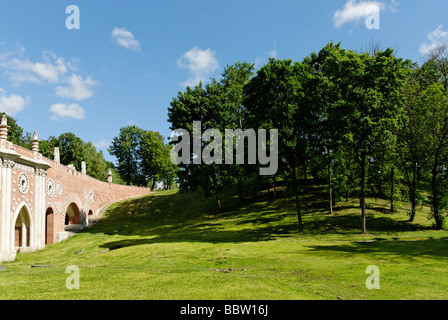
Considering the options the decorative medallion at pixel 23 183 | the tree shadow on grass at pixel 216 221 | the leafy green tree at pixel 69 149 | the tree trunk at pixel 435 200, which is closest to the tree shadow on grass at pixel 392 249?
the tree trunk at pixel 435 200

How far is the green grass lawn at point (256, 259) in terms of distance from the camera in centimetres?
1176

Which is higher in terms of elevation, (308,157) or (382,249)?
(308,157)

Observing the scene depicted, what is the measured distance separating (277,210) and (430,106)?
22.2 meters

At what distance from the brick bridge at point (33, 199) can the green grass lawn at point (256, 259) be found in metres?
1.98

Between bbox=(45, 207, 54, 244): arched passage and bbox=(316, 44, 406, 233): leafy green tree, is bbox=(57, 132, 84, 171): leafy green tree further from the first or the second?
bbox=(316, 44, 406, 233): leafy green tree

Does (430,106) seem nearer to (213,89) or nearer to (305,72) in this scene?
(305,72)

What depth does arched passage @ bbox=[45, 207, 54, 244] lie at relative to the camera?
1394 inches

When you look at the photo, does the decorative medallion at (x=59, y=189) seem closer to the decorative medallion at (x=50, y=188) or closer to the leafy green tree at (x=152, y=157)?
the decorative medallion at (x=50, y=188)

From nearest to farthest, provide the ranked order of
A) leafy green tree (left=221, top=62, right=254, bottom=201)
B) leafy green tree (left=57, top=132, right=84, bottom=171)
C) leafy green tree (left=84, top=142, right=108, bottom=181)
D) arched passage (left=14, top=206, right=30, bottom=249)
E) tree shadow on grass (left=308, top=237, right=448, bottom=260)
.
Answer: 1. tree shadow on grass (left=308, top=237, right=448, bottom=260)
2. arched passage (left=14, top=206, right=30, bottom=249)
3. leafy green tree (left=221, top=62, right=254, bottom=201)
4. leafy green tree (left=57, top=132, right=84, bottom=171)
5. leafy green tree (left=84, top=142, right=108, bottom=181)

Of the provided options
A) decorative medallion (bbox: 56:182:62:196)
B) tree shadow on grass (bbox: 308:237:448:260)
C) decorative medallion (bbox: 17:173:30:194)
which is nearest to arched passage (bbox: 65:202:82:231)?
decorative medallion (bbox: 56:182:62:196)

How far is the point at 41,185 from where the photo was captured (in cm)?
3278

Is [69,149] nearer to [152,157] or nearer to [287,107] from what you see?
[152,157]

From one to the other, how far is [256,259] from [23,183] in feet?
82.8
